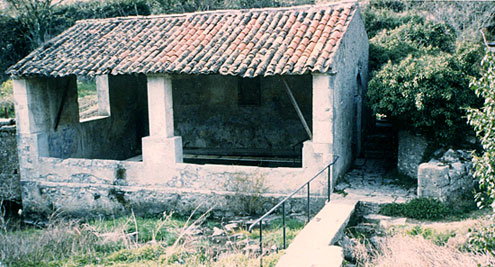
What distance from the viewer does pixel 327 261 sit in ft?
21.4

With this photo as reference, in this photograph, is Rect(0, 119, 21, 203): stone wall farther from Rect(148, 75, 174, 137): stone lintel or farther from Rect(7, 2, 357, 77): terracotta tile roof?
Rect(148, 75, 174, 137): stone lintel

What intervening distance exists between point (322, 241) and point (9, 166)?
9948 mm

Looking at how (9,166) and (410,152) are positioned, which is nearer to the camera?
(410,152)

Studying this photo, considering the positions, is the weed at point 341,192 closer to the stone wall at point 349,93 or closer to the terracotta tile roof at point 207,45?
the stone wall at point 349,93

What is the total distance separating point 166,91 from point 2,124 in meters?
5.66

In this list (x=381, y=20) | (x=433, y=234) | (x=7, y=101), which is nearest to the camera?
(x=433, y=234)

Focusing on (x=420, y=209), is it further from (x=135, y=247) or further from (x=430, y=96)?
(x=135, y=247)

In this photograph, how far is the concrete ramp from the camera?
21.5 feet

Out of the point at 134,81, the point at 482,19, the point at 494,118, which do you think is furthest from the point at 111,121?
the point at 482,19

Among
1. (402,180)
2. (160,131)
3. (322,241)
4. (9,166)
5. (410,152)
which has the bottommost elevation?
(322,241)

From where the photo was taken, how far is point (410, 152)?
432 inches

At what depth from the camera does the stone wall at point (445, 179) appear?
9.20m

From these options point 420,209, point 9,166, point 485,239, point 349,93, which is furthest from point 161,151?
point 485,239

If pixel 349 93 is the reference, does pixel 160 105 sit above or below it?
below
